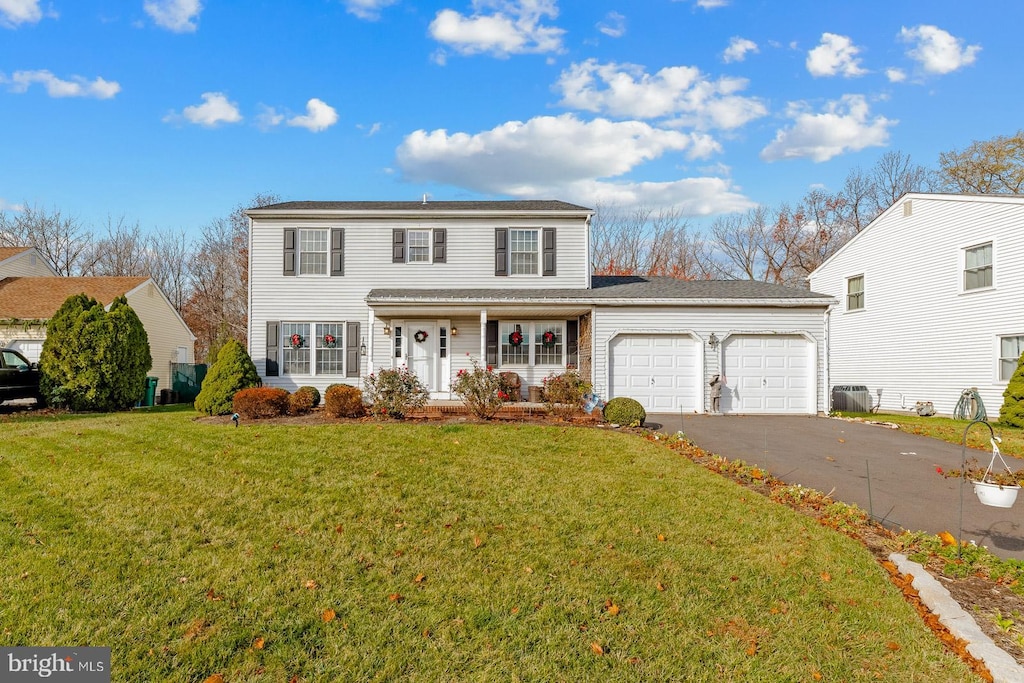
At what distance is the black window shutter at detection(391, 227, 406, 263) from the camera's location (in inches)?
587

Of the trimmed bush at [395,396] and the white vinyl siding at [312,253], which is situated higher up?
the white vinyl siding at [312,253]

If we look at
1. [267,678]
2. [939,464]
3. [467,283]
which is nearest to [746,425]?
[939,464]

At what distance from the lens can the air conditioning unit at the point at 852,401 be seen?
17.0 m

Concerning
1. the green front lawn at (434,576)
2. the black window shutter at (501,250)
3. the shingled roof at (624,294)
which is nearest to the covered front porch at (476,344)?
the shingled roof at (624,294)

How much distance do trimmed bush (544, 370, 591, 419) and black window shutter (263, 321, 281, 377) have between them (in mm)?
7964

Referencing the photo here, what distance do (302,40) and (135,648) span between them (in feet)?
42.6

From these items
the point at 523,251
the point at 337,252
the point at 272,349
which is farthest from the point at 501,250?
the point at 272,349

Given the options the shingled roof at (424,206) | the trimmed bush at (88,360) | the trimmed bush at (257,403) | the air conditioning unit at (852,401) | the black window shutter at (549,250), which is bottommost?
the air conditioning unit at (852,401)

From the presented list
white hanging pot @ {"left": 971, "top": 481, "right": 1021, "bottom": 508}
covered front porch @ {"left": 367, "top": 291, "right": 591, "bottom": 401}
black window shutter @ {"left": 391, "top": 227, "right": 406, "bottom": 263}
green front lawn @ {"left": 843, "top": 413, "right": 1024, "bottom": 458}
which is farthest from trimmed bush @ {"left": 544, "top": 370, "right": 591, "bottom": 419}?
white hanging pot @ {"left": 971, "top": 481, "right": 1021, "bottom": 508}

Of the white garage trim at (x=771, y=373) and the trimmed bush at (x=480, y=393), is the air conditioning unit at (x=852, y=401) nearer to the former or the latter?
the white garage trim at (x=771, y=373)

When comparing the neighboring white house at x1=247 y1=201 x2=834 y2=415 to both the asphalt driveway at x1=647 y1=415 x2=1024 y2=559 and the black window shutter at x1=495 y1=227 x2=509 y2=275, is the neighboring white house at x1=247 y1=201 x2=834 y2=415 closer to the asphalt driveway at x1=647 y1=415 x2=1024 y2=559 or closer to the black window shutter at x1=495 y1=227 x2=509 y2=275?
the black window shutter at x1=495 y1=227 x2=509 y2=275

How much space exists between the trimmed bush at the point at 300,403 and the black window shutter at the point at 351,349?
2.05m

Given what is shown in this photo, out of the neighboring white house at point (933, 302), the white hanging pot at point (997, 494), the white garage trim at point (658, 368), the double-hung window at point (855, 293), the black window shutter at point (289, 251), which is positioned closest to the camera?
the white hanging pot at point (997, 494)

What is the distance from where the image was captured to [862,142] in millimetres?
26766
